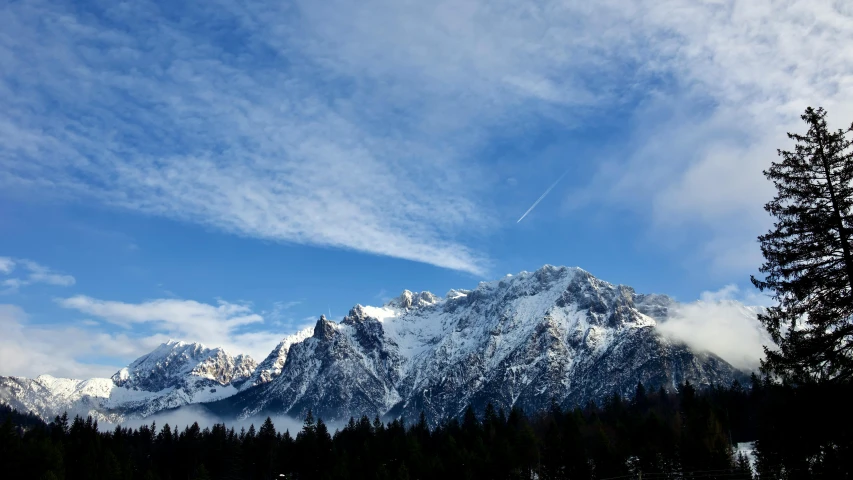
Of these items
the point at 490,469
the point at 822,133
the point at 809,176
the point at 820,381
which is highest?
the point at 822,133

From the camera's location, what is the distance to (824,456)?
21094 mm

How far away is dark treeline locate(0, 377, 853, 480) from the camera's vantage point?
22391 millimetres

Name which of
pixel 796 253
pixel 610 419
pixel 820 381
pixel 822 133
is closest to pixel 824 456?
pixel 820 381

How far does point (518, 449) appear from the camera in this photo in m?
88.9

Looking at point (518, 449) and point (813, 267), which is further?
point (518, 449)

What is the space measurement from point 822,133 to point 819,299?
6.21 m

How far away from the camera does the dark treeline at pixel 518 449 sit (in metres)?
22.4

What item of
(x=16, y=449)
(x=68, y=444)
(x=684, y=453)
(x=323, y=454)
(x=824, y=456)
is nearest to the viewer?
(x=824, y=456)

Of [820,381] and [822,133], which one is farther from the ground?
[822,133]

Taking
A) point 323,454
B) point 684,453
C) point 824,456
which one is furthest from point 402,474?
point 824,456

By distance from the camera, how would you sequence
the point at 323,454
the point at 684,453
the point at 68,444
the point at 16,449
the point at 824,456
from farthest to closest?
the point at 323,454, the point at 68,444, the point at 16,449, the point at 684,453, the point at 824,456

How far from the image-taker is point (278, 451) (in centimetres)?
11819

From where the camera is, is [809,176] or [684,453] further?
[684,453]

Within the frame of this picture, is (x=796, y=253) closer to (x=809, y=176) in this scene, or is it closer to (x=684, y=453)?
(x=809, y=176)
